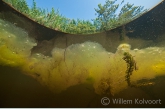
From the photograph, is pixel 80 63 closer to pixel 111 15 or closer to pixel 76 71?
pixel 76 71

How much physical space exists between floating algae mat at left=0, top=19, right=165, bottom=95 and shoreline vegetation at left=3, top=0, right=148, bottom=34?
0.39 m

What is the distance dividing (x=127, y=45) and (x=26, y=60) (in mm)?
2292

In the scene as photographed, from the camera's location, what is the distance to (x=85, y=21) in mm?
3838

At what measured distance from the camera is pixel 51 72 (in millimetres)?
3637

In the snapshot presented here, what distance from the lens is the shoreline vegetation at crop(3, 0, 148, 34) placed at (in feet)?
12.1

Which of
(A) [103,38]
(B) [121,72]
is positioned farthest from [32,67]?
(B) [121,72]

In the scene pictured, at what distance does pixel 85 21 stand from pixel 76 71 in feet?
3.94

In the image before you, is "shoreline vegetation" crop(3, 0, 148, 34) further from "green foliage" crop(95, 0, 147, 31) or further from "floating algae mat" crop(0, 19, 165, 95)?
"floating algae mat" crop(0, 19, 165, 95)

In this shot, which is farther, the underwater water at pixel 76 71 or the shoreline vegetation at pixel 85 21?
the shoreline vegetation at pixel 85 21

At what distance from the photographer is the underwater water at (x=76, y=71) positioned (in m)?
3.48

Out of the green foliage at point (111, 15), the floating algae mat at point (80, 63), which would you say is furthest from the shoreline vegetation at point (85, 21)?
the floating algae mat at point (80, 63)

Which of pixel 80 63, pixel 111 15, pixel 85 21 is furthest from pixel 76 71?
pixel 111 15

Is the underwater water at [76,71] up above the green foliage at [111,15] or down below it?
below

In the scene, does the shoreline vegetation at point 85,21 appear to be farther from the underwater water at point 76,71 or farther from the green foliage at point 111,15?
the underwater water at point 76,71
